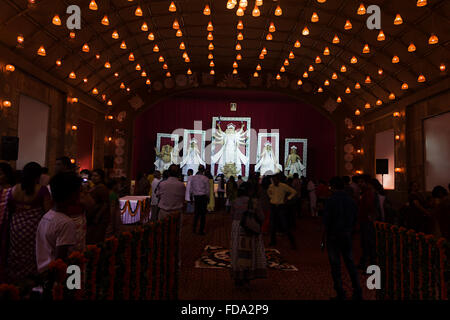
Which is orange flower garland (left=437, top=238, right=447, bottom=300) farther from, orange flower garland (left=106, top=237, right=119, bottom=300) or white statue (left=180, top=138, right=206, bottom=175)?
white statue (left=180, top=138, right=206, bottom=175)

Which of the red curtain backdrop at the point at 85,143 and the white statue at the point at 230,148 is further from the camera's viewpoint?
the white statue at the point at 230,148

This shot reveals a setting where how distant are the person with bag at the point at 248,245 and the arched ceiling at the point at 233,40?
5.44 metres

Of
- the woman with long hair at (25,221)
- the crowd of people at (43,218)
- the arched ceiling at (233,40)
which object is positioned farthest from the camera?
the arched ceiling at (233,40)

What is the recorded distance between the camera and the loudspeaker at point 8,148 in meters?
8.27

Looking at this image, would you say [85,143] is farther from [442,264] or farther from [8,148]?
[442,264]

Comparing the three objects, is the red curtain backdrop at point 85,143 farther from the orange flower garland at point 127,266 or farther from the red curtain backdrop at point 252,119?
the orange flower garland at point 127,266

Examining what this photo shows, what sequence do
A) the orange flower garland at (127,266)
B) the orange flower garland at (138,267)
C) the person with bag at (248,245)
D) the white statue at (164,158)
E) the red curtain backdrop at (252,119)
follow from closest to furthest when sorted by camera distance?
the orange flower garland at (127,266), the orange flower garland at (138,267), the person with bag at (248,245), the white statue at (164,158), the red curtain backdrop at (252,119)

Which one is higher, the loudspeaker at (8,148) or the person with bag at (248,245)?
the loudspeaker at (8,148)

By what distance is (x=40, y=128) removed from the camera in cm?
1154

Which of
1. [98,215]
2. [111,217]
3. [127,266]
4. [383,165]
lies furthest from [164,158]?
[127,266]

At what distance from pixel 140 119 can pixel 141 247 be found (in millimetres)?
15770

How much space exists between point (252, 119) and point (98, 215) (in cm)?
1530

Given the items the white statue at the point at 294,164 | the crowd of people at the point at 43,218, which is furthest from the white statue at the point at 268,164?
the crowd of people at the point at 43,218
